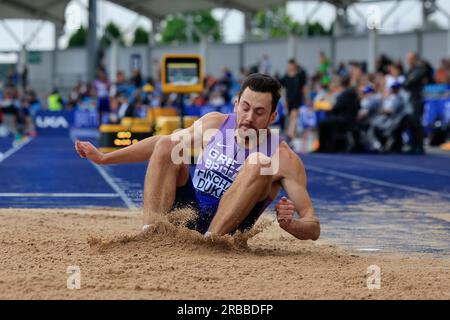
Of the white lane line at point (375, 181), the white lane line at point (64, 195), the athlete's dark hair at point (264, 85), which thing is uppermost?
the athlete's dark hair at point (264, 85)

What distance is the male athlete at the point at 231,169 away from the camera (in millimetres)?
6953

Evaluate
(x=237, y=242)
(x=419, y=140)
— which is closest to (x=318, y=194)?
(x=237, y=242)

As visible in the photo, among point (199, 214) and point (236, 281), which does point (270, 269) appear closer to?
point (236, 281)

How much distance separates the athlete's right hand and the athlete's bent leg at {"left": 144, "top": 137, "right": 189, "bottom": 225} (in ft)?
1.25

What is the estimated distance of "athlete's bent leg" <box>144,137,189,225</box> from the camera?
23.6ft

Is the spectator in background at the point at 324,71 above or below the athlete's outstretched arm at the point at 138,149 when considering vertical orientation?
above

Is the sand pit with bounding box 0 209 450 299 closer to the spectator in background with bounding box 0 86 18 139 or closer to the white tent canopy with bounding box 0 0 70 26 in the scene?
the spectator in background with bounding box 0 86 18 139

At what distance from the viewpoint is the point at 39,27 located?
50562 millimetres

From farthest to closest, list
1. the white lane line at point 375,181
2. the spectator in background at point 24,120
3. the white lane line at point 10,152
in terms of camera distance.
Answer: the spectator in background at point 24,120 → the white lane line at point 10,152 → the white lane line at point 375,181

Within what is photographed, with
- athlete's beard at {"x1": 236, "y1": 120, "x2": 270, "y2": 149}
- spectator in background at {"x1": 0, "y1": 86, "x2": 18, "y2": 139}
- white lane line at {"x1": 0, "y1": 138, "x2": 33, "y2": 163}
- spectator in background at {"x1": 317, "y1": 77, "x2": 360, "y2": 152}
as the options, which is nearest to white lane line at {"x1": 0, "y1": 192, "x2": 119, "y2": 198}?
athlete's beard at {"x1": 236, "y1": 120, "x2": 270, "y2": 149}

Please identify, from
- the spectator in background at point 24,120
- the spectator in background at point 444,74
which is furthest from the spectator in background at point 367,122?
the spectator in background at point 24,120

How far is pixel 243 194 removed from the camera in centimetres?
693

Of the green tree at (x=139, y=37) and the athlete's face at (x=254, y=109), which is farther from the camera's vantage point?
the green tree at (x=139, y=37)

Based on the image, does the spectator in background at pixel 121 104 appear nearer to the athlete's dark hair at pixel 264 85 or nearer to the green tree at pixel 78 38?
the athlete's dark hair at pixel 264 85
